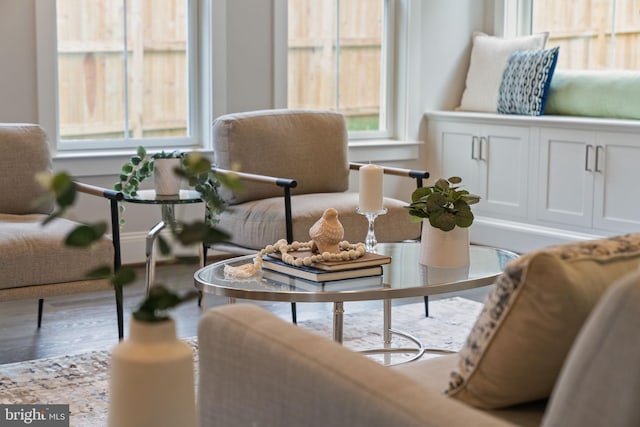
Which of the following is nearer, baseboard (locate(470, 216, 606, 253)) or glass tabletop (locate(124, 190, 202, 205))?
glass tabletop (locate(124, 190, 202, 205))

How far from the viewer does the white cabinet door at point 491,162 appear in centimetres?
550

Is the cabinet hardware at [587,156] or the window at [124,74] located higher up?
the window at [124,74]

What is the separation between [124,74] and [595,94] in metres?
2.50

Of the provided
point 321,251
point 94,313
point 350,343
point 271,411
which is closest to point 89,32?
point 94,313

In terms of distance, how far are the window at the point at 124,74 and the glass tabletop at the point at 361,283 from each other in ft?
7.16

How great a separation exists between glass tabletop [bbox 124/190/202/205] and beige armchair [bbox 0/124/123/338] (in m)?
0.19

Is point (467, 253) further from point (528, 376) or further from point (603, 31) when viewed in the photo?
point (603, 31)

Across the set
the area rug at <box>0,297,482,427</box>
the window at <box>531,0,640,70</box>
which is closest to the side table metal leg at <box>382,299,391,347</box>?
the area rug at <box>0,297,482,427</box>

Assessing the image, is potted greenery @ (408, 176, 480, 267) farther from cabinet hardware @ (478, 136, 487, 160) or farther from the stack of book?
cabinet hardware @ (478, 136, 487, 160)

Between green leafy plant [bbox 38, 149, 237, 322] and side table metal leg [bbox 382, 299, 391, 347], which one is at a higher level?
green leafy plant [bbox 38, 149, 237, 322]

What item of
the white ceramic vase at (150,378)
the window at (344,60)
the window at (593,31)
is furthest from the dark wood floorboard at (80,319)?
the white ceramic vase at (150,378)

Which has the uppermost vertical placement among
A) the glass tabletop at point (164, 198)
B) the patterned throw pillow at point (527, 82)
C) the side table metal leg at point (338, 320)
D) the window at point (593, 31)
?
the window at point (593, 31)

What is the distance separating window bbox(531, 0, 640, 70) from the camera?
5438mm

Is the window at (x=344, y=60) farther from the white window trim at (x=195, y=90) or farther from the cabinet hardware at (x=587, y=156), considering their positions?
the cabinet hardware at (x=587, y=156)
